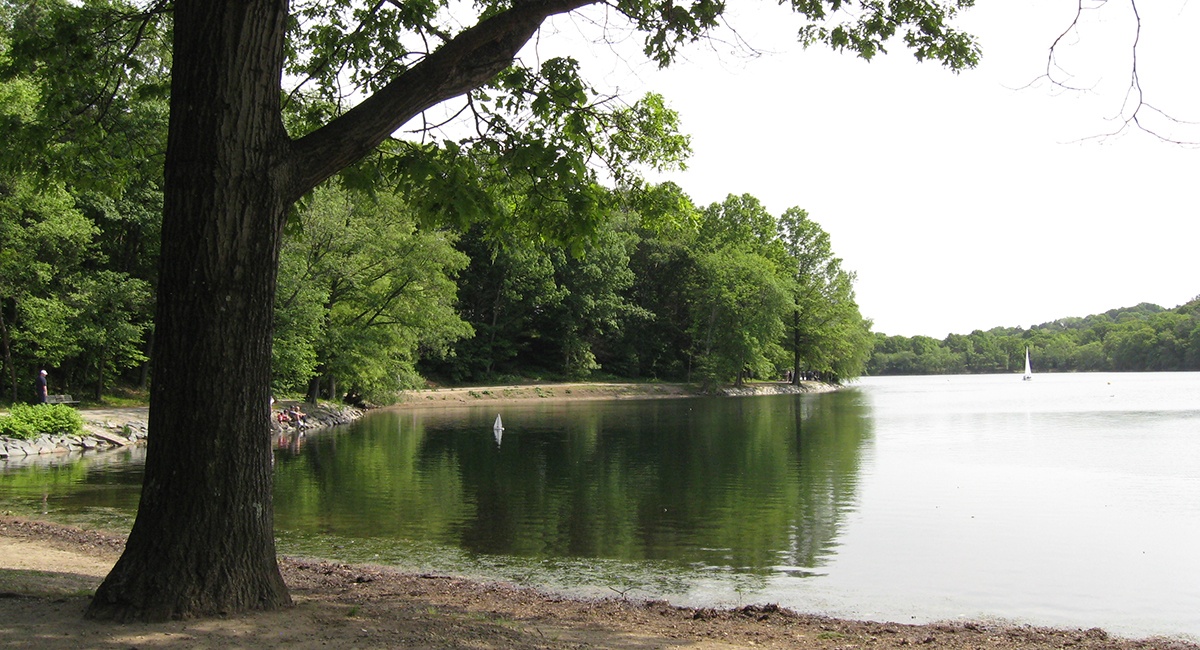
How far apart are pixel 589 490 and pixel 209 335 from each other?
42.6 ft

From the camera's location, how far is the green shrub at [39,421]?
22359 mm

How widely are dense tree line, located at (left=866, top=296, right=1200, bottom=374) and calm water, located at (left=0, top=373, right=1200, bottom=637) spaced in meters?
116

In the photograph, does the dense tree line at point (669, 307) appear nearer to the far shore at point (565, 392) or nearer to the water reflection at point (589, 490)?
the far shore at point (565, 392)

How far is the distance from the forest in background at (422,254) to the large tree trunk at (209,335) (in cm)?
137

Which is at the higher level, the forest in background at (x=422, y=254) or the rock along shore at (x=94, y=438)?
the forest in background at (x=422, y=254)

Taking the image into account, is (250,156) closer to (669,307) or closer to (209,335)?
(209,335)

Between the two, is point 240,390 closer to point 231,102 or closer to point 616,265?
point 231,102

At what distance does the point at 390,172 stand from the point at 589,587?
523 centimetres

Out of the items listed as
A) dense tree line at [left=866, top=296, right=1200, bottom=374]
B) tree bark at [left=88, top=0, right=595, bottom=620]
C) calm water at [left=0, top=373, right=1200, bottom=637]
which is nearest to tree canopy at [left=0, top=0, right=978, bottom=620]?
tree bark at [left=88, top=0, right=595, bottom=620]

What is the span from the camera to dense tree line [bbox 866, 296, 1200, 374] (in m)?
127

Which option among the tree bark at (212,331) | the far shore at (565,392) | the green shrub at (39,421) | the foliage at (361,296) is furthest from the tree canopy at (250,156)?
the far shore at (565,392)

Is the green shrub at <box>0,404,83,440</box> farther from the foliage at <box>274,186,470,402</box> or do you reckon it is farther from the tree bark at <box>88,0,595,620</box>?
the tree bark at <box>88,0,595,620</box>

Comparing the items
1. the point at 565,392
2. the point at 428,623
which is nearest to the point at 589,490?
the point at 428,623

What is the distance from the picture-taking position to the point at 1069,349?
154000 millimetres
